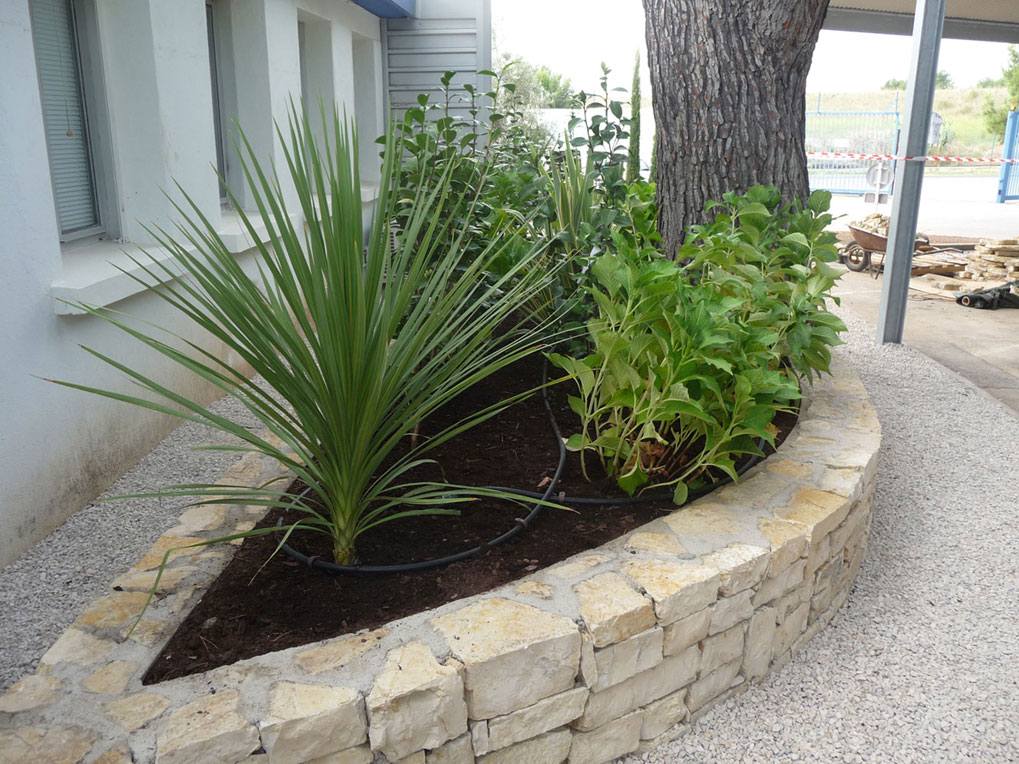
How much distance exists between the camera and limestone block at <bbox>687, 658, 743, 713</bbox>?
186 centimetres

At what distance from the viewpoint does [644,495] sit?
7.42 feet

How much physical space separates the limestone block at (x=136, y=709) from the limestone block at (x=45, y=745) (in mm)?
51

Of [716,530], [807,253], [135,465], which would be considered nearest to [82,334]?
[135,465]

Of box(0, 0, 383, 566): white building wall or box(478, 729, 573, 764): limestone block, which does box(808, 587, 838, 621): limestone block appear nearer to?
box(478, 729, 573, 764): limestone block

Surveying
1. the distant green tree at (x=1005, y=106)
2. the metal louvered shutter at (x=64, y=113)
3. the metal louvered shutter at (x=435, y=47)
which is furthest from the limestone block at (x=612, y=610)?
the distant green tree at (x=1005, y=106)

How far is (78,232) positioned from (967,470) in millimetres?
3657

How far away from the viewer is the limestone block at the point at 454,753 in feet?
4.92

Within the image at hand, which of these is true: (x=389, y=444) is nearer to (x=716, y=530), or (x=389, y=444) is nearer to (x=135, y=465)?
(x=716, y=530)

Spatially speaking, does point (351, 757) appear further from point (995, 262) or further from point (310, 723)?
point (995, 262)

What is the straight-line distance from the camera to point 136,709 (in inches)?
55.4

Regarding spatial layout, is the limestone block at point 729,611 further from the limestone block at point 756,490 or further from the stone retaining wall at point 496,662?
the limestone block at point 756,490

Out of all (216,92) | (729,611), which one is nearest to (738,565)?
(729,611)

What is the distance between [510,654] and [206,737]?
545mm

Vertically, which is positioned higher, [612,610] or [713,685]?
[612,610]
